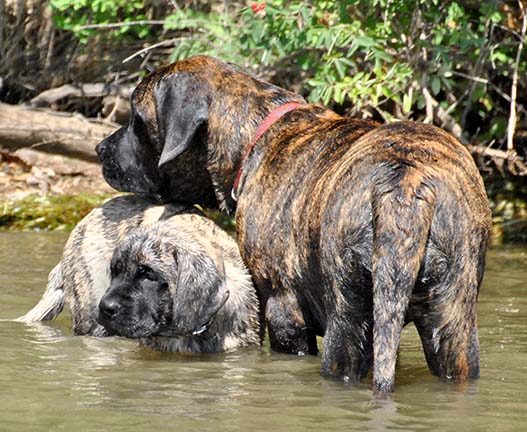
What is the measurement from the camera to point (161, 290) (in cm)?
662

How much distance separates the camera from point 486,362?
21.5 ft

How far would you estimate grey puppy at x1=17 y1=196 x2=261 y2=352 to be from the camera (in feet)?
21.4

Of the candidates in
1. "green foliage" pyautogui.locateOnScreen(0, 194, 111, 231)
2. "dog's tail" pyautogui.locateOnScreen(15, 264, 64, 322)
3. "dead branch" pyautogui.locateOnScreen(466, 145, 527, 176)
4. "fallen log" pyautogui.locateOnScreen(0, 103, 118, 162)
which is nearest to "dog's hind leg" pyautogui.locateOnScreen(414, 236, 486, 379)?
"dog's tail" pyautogui.locateOnScreen(15, 264, 64, 322)

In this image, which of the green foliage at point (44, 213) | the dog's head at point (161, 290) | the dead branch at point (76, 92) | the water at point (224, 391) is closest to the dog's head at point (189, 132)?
the dog's head at point (161, 290)

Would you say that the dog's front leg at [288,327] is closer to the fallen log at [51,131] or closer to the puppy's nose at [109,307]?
the puppy's nose at [109,307]

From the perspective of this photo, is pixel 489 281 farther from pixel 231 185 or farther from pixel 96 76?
pixel 96 76

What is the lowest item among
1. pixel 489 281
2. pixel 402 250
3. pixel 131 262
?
pixel 489 281

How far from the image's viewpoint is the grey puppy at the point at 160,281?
6.53 meters

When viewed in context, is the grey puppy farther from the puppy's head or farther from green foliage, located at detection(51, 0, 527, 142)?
green foliage, located at detection(51, 0, 527, 142)

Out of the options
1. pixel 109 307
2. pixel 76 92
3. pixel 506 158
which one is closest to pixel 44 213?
pixel 76 92

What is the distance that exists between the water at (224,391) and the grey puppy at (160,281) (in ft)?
0.44

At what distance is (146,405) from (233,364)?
112 cm

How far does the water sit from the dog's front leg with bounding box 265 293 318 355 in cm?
7

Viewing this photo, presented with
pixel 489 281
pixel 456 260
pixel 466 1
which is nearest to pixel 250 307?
pixel 456 260
